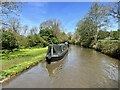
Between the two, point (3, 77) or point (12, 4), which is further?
point (12, 4)

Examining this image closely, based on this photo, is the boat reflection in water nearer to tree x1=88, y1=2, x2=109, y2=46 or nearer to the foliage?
the foliage

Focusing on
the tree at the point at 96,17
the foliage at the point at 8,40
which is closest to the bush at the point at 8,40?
the foliage at the point at 8,40

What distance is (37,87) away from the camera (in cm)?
855

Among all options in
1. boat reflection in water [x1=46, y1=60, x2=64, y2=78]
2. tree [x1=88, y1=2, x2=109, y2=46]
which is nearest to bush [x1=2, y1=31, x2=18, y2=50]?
boat reflection in water [x1=46, y1=60, x2=64, y2=78]

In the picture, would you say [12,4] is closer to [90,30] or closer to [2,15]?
[2,15]

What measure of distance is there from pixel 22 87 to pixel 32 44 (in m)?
30.7

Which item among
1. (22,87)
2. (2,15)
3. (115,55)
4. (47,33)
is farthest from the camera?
(47,33)

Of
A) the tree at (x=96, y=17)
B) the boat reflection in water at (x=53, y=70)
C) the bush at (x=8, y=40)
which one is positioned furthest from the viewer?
the tree at (x=96, y=17)

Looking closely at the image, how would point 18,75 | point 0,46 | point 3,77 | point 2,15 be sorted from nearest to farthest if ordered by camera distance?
point 3,77 → point 18,75 → point 2,15 → point 0,46

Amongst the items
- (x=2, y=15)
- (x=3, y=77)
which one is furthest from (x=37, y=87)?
(x=2, y=15)

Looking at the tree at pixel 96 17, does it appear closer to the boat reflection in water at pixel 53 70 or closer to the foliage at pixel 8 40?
the foliage at pixel 8 40

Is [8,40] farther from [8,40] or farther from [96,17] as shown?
[96,17]

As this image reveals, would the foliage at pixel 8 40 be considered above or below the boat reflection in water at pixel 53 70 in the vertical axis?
above

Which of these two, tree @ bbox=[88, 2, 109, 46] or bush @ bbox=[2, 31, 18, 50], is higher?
tree @ bbox=[88, 2, 109, 46]
